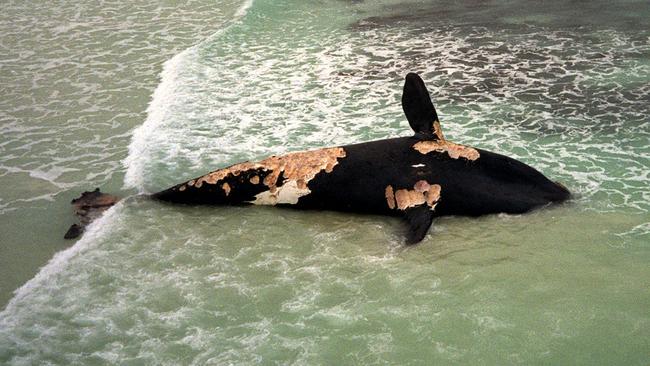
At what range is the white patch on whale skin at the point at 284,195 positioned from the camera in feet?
21.5

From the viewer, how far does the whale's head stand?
20.4ft

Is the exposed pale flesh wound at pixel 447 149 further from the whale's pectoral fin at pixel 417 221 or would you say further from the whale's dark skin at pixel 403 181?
the whale's pectoral fin at pixel 417 221

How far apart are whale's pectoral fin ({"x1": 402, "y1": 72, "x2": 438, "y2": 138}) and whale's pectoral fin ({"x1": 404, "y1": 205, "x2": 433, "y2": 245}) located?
850 mm

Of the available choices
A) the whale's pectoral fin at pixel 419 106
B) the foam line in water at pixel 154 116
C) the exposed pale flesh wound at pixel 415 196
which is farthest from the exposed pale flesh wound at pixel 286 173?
the foam line in water at pixel 154 116

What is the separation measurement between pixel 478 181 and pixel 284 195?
1.76 metres

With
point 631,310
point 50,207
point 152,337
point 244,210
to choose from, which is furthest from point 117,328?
point 631,310

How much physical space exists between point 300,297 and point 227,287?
23.3 inches

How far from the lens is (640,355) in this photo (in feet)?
14.3

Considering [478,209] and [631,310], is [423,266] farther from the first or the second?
[631,310]

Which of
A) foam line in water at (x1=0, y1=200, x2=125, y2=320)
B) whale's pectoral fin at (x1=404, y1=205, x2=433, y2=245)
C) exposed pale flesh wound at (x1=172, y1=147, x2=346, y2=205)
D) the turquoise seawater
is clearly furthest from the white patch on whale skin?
foam line in water at (x1=0, y1=200, x2=125, y2=320)

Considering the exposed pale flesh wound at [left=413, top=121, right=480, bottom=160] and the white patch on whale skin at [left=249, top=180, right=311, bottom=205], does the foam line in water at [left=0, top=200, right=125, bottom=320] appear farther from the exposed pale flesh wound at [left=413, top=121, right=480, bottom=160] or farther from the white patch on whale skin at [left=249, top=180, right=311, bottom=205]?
the exposed pale flesh wound at [left=413, top=121, right=480, bottom=160]

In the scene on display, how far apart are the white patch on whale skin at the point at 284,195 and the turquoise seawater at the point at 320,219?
11 centimetres

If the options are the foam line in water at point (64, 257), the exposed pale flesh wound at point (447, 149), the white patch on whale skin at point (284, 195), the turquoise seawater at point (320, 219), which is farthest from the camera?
the white patch on whale skin at point (284, 195)

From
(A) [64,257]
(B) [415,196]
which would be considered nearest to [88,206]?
(A) [64,257]
